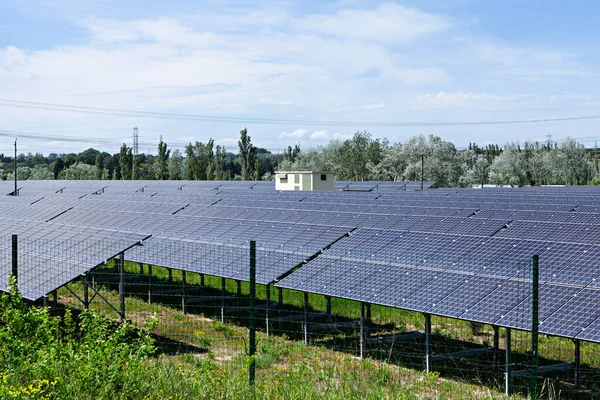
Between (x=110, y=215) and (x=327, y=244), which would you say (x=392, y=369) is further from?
(x=110, y=215)

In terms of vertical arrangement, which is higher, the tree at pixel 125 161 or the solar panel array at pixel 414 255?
the tree at pixel 125 161

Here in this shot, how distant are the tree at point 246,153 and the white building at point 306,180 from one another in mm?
47081

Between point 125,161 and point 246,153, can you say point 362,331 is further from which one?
point 125,161

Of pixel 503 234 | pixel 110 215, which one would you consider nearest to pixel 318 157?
pixel 110 215

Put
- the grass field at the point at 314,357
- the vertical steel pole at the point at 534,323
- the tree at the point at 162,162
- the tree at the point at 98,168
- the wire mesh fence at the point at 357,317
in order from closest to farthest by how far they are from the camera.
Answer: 1. the vertical steel pole at the point at 534,323
2. the grass field at the point at 314,357
3. the wire mesh fence at the point at 357,317
4. the tree at the point at 162,162
5. the tree at the point at 98,168

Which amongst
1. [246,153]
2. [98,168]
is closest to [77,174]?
[98,168]

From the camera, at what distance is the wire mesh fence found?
11.9 metres

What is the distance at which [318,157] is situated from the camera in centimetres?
10375

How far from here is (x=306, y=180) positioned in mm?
47531

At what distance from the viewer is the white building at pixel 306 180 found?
4728 centimetres

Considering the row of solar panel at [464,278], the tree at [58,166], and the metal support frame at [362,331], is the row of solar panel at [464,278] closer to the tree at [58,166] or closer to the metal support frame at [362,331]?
the metal support frame at [362,331]

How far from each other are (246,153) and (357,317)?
79903mm

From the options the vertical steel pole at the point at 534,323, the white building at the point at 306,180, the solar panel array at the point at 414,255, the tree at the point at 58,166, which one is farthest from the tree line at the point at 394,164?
the vertical steel pole at the point at 534,323

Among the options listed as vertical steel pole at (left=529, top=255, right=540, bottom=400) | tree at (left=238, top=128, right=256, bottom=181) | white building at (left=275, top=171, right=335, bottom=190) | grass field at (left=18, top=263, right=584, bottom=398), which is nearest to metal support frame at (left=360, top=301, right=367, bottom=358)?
grass field at (left=18, top=263, right=584, bottom=398)
